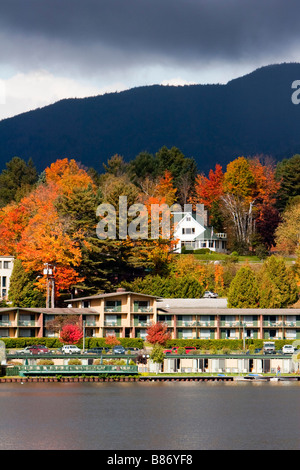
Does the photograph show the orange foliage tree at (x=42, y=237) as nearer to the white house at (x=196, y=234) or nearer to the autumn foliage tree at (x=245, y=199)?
the white house at (x=196, y=234)

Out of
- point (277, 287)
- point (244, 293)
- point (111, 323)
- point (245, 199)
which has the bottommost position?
point (111, 323)

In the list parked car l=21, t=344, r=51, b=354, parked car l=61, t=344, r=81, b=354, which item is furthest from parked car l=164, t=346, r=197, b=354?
parked car l=21, t=344, r=51, b=354

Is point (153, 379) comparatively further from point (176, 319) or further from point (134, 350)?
point (176, 319)

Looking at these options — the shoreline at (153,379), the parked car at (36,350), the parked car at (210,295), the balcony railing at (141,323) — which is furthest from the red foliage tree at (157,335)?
the parked car at (210,295)

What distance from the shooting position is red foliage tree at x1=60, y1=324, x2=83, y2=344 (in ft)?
393

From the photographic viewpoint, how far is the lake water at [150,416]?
6738 centimetres

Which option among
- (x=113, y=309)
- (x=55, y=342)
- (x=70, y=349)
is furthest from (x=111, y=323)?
(x=70, y=349)

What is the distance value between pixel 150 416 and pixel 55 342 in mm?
42886

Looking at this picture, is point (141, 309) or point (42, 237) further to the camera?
point (42, 237)

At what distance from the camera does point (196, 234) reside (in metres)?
186

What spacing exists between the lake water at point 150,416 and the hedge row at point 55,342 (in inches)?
689

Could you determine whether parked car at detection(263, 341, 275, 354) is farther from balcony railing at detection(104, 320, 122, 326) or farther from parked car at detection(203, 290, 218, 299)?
parked car at detection(203, 290, 218, 299)

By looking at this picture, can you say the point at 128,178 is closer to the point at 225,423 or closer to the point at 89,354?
the point at 89,354

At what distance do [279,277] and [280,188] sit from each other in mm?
55857
